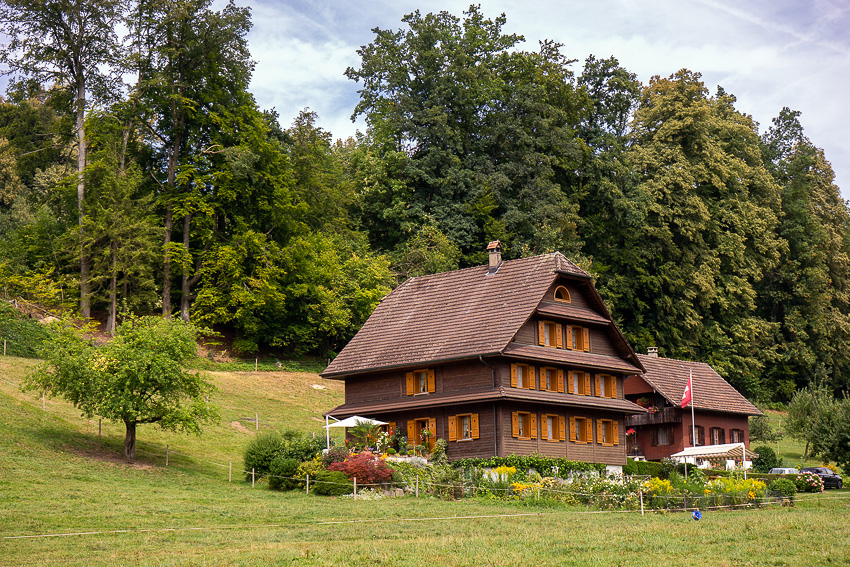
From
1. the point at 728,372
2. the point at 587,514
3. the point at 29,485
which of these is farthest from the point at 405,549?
the point at 728,372

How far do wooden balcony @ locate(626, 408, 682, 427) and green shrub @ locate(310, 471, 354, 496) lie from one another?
88.0 ft

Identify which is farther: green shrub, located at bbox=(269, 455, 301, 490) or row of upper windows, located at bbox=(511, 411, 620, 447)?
row of upper windows, located at bbox=(511, 411, 620, 447)

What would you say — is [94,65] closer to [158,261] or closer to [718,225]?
[158,261]

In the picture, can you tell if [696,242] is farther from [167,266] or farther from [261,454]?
[261,454]

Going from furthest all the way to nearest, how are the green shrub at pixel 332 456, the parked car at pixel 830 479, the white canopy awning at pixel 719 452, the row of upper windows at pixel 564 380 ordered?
the white canopy awning at pixel 719 452 < the parked car at pixel 830 479 < the row of upper windows at pixel 564 380 < the green shrub at pixel 332 456

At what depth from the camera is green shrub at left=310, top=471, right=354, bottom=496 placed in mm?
35469

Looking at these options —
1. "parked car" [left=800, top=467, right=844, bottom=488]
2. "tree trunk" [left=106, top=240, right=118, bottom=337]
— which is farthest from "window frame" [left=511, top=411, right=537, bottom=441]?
"tree trunk" [left=106, top=240, right=118, bottom=337]

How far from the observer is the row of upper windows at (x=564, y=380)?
4288cm

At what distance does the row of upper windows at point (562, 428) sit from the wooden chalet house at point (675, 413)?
10.9 metres

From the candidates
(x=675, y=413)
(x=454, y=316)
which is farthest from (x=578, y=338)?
(x=675, y=413)

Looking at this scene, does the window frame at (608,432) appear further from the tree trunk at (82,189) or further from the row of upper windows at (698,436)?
the tree trunk at (82,189)

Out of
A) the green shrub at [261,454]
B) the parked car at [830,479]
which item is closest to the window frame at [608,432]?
the parked car at [830,479]

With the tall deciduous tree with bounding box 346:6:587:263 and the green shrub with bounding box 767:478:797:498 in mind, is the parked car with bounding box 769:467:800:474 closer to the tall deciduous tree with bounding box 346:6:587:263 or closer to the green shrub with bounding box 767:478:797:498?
the green shrub with bounding box 767:478:797:498

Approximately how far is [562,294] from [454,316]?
5.24m
